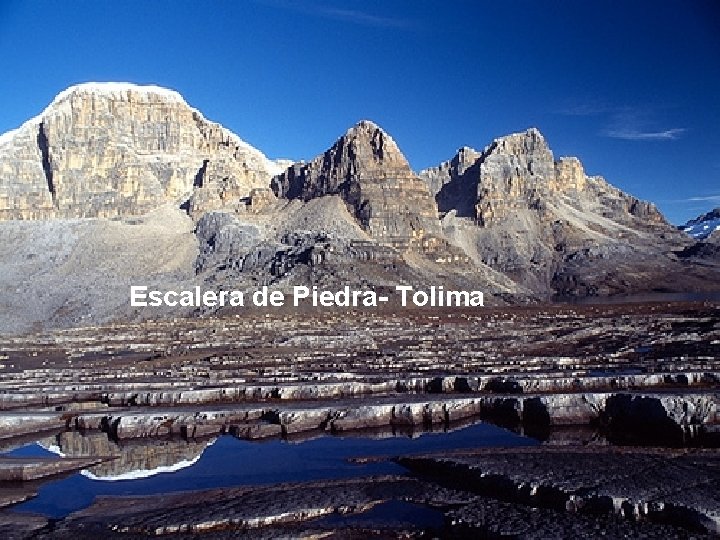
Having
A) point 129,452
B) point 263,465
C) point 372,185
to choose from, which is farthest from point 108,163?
point 263,465

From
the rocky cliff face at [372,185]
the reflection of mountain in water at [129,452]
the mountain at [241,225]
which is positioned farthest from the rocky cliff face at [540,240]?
the reflection of mountain in water at [129,452]

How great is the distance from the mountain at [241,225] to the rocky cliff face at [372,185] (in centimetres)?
36

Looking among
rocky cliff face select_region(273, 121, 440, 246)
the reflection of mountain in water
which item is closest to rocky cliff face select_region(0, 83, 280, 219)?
rocky cliff face select_region(273, 121, 440, 246)

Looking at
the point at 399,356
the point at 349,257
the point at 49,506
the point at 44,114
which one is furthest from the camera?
the point at 44,114

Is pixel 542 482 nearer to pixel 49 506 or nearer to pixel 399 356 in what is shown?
pixel 49 506

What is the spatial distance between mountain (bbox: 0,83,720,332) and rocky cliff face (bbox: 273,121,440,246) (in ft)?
1.19

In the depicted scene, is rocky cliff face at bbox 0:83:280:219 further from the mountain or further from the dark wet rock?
the dark wet rock

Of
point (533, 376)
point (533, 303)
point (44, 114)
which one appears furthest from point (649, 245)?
point (533, 376)

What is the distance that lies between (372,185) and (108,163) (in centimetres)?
6229

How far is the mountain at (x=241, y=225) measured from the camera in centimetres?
10569

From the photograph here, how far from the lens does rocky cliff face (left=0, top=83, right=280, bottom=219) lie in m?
141

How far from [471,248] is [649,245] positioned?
59025 millimetres

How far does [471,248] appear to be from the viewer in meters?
168

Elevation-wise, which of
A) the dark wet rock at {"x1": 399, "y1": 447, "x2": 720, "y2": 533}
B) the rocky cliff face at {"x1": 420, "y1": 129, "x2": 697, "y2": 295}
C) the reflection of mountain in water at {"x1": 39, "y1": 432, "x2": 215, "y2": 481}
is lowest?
the reflection of mountain in water at {"x1": 39, "y1": 432, "x2": 215, "y2": 481}
